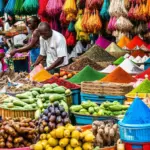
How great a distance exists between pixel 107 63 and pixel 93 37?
236cm

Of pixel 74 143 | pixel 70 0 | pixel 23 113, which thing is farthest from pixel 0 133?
pixel 70 0

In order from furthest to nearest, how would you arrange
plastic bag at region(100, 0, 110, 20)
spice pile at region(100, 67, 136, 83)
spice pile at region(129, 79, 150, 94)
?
1. plastic bag at region(100, 0, 110, 20)
2. spice pile at region(100, 67, 136, 83)
3. spice pile at region(129, 79, 150, 94)

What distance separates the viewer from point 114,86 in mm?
5129

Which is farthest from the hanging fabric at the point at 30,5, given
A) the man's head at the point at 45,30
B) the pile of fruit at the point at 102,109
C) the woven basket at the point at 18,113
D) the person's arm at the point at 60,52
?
the pile of fruit at the point at 102,109

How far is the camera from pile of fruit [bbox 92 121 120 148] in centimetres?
379

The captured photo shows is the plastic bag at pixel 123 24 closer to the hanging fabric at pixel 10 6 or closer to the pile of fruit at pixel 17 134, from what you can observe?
the hanging fabric at pixel 10 6

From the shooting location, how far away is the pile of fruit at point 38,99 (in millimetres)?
4719

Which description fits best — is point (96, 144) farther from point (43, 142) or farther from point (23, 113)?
point (23, 113)

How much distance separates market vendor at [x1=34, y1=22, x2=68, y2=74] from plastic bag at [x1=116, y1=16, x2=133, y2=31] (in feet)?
3.84

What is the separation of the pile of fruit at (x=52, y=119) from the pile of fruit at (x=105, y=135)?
0.26 meters

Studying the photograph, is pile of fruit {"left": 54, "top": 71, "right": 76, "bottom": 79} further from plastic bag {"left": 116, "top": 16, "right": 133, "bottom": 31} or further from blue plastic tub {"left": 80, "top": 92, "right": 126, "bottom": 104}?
plastic bag {"left": 116, "top": 16, "right": 133, "bottom": 31}

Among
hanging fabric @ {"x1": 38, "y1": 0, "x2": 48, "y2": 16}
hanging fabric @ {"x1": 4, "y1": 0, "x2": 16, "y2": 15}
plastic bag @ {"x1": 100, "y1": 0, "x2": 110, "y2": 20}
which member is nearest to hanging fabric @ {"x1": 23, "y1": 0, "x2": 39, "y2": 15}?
hanging fabric @ {"x1": 38, "y1": 0, "x2": 48, "y2": 16}

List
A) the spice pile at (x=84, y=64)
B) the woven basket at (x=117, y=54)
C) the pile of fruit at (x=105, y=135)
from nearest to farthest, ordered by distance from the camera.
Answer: the pile of fruit at (x=105, y=135)
the spice pile at (x=84, y=64)
the woven basket at (x=117, y=54)

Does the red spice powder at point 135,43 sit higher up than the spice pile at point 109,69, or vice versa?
the red spice powder at point 135,43
